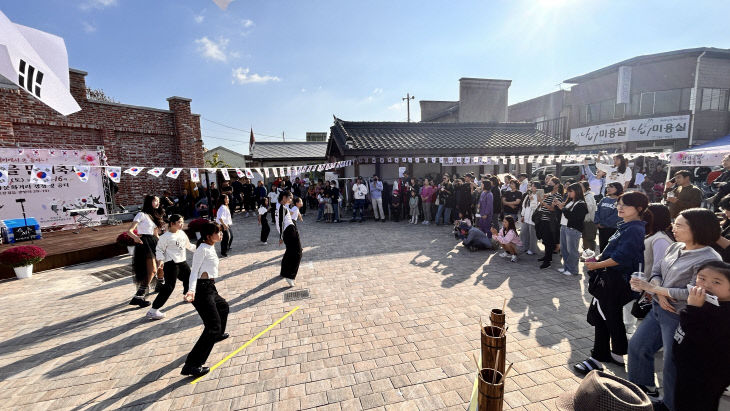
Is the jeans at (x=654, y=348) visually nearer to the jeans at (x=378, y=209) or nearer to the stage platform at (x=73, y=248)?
the jeans at (x=378, y=209)

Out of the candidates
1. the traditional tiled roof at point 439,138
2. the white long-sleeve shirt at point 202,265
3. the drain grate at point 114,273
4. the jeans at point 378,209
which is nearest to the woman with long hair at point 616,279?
the white long-sleeve shirt at point 202,265

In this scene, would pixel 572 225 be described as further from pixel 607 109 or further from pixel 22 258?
pixel 607 109

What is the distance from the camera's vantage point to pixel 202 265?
387 cm

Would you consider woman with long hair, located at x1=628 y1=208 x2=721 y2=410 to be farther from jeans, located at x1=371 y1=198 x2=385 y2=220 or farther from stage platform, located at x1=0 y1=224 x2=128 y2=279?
stage platform, located at x1=0 y1=224 x2=128 y2=279

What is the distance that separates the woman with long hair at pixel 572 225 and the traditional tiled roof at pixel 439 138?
9.22 meters

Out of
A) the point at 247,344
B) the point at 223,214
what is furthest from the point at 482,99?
the point at 247,344

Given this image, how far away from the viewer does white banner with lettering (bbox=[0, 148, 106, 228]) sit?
11.0m

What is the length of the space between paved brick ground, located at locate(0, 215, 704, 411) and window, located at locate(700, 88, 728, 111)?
23.5 meters

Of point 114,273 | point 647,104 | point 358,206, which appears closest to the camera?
point 114,273

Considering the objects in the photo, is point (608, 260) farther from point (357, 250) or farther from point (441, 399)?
Result: point (357, 250)

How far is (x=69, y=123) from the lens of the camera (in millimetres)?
12430

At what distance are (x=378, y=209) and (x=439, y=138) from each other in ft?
18.8

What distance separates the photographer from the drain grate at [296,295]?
19.3 feet

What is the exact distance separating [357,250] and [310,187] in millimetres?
12315
